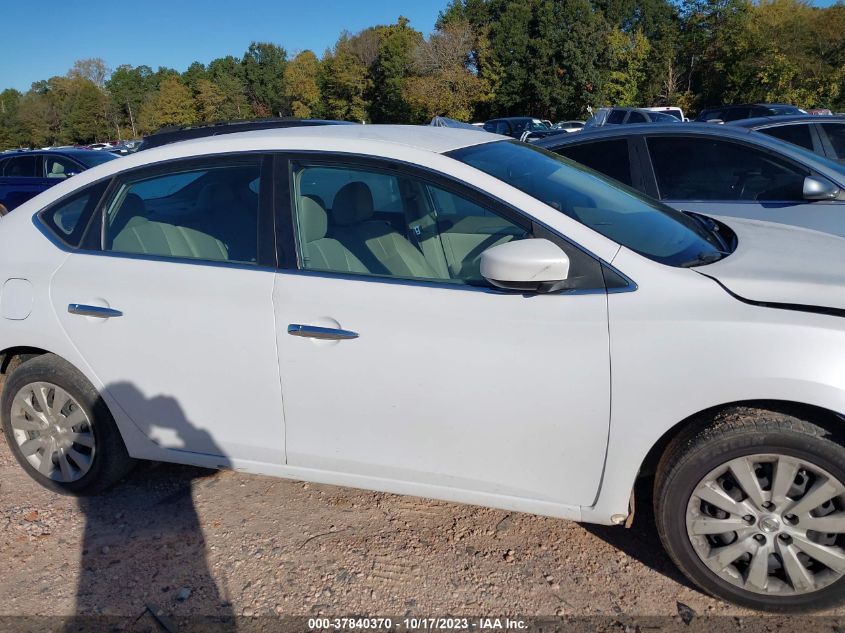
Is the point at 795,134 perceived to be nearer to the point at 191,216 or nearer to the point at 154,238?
the point at 191,216

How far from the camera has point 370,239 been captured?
288 cm

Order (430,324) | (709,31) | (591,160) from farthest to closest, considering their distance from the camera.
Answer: (709,31) → (591,160) → (430,324)

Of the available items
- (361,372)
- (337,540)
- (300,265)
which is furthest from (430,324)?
(337,540)

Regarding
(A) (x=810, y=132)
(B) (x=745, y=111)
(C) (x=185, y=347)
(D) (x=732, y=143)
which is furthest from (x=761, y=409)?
(B) (x=745, y=111)

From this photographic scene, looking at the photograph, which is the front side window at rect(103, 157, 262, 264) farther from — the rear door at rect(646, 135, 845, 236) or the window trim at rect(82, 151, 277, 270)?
the rear door at rect(646, 135, 845, 236)

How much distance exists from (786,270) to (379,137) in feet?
5.47

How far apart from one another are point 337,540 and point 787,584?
69.3 inches

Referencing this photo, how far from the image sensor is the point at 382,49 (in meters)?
66.1

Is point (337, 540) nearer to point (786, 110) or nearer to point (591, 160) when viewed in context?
point (591, 160)

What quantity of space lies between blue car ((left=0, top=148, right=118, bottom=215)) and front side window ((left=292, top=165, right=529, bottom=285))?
29.8 ft

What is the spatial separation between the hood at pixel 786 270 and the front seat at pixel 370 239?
3.49ft

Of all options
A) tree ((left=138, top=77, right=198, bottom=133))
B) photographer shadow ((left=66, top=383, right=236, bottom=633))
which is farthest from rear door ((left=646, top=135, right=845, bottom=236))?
tree ((left=138, top=77, right=198, bottom=133))

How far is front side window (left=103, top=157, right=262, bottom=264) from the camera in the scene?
116 inches

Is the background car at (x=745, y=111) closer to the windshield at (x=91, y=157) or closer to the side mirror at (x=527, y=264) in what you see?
the windshield at (x=91, y=157)
